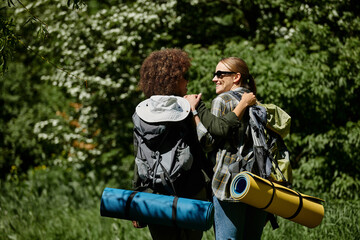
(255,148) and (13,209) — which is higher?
(255,148)

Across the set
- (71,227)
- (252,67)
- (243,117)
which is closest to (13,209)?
(71,227)

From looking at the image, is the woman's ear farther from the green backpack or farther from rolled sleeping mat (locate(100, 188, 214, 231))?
rolled sleeping mat (locate(100, 188, 214, 231))

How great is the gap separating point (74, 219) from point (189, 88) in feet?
6.68

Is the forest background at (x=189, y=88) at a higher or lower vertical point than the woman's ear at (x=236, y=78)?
lower

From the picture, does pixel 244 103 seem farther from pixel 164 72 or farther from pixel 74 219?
pixel 74 219

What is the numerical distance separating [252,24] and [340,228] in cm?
359

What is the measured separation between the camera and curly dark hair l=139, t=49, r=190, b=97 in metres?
2.27

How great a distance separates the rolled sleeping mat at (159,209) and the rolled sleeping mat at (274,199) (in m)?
0.18

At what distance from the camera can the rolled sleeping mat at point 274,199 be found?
1950 mm

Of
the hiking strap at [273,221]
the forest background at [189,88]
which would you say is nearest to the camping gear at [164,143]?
the hiking strap at [273,221]

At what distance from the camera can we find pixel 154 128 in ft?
7.16

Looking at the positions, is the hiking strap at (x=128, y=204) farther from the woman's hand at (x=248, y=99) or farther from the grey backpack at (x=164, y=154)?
the woman's hand at (x=248, y=99)

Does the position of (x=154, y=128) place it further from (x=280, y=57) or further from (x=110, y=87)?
(x=110, y=87)

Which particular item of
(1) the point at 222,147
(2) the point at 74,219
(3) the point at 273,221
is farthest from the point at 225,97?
(2) the point at 74,219
